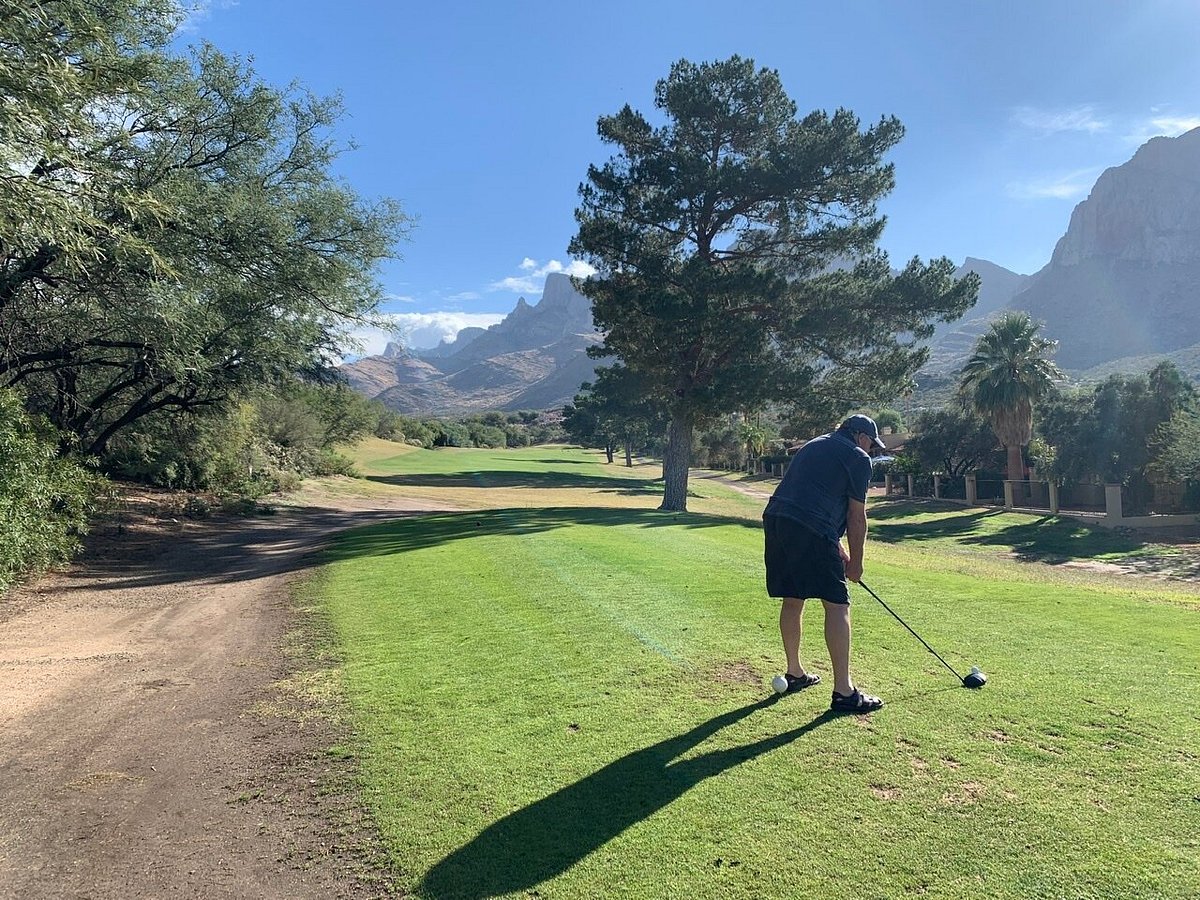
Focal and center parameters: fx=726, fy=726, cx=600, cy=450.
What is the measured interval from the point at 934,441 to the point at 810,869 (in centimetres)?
5121

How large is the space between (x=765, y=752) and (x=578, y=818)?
121cm

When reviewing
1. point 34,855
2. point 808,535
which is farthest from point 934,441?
point 34,855

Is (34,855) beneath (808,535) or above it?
beneath

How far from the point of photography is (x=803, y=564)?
15.8 feet

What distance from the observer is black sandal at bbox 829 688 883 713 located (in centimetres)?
466

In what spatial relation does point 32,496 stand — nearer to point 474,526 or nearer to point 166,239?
point 166,239

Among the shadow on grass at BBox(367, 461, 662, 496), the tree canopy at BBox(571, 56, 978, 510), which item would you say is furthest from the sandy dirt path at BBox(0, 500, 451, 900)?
the shadow on grass at BBox(367, 461, 662, 496)

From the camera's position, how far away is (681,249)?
25.7 metres

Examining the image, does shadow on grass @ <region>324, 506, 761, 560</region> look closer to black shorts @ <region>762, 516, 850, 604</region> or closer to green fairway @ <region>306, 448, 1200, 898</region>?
green fairway @ <region>306, 448, 1200, 898</region>

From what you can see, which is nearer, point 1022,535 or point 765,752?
point 765,752

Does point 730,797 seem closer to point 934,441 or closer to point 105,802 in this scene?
point 105,802

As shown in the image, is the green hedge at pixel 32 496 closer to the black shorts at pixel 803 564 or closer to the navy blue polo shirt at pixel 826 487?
the black shorts at pixel 803 564

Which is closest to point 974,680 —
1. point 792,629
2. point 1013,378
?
point 792,629

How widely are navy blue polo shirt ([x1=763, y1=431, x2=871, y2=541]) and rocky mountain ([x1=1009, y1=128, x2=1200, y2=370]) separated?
15521 centimetres
